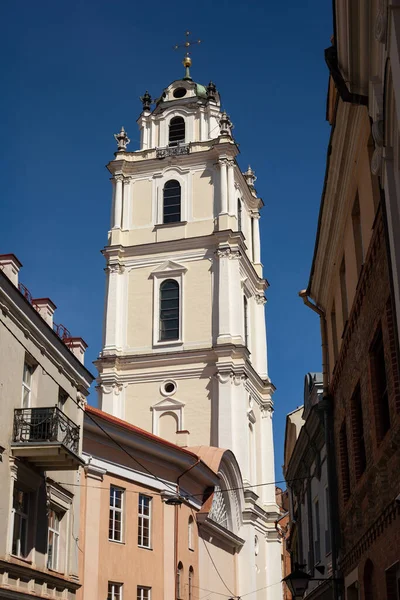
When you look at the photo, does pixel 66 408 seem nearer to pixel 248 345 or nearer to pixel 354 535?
pixel 354 535

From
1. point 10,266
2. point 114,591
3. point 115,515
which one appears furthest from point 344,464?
point 114,591

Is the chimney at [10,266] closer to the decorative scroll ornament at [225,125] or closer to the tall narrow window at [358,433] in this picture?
the tall narrow window at [358,433]

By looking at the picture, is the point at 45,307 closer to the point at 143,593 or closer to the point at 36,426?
the point at 36,426

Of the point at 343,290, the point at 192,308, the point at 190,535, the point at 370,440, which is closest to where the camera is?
the point at 370,440

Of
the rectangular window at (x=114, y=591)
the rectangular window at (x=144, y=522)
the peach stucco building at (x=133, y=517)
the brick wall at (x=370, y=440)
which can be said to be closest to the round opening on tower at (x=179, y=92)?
the peach stucco building at (x=133, y=517)

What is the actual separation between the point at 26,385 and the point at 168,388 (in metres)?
28.6

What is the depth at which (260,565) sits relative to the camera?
1831 inches

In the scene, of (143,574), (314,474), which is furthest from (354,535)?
(143,574)

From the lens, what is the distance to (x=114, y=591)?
25.1 metres

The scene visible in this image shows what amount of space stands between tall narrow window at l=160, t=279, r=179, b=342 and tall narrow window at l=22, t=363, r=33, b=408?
28.9 m

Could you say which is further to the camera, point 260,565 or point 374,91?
point 260,565

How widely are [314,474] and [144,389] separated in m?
26.7

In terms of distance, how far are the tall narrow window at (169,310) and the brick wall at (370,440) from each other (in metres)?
32.1

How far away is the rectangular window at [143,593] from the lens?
86.1 feet
